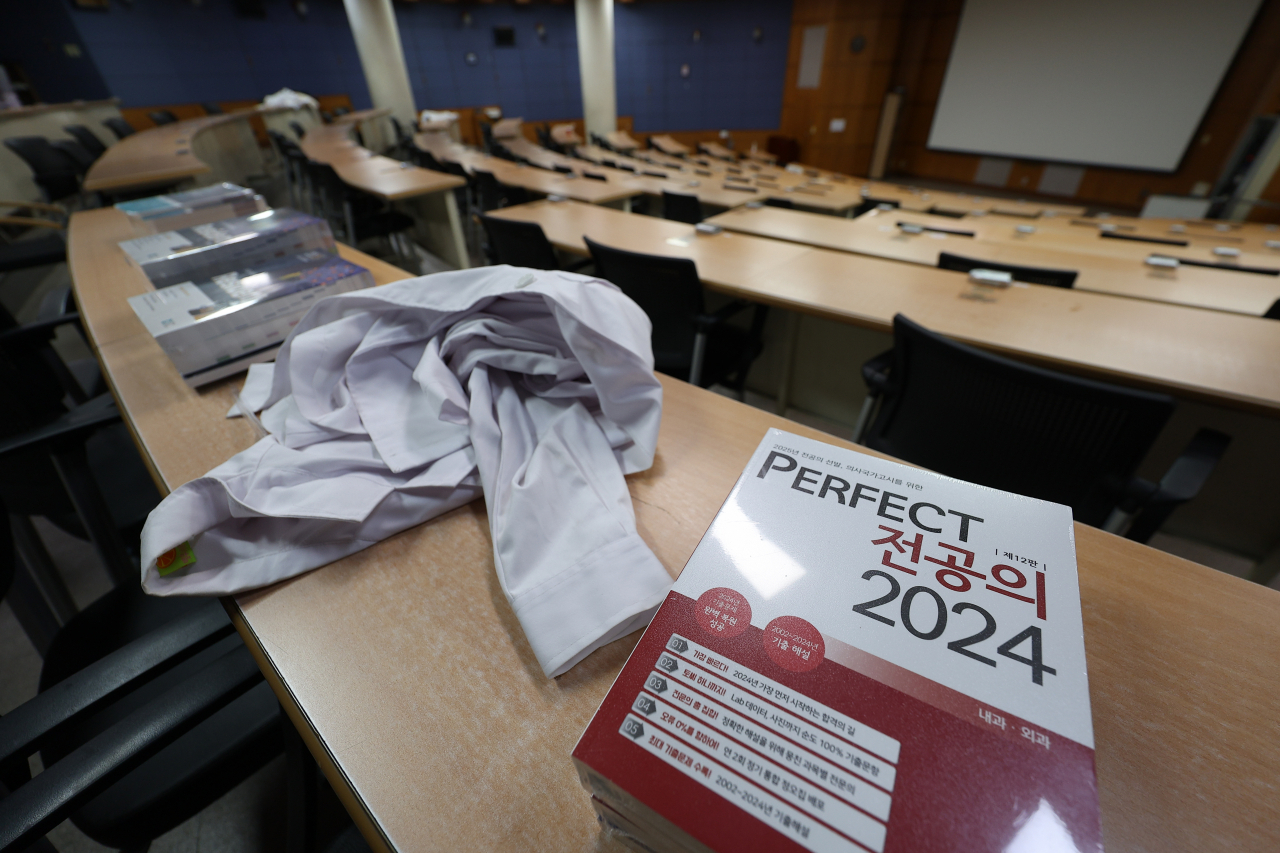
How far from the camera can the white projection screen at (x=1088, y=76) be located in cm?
704

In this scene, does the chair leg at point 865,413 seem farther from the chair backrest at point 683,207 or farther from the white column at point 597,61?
the white column at point 597,61

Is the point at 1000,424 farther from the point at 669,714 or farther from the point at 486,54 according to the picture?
the point at 486,54

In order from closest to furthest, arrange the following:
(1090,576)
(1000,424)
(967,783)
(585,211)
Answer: (967,783), (1090,576), (1000,424), (585,211)

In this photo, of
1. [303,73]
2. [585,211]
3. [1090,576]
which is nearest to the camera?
[1090,576]

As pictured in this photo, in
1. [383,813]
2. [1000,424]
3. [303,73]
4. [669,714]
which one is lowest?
[1000,424]

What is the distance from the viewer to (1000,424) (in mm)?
1117

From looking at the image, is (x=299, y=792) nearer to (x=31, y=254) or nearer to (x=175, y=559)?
(x=175, y=559)

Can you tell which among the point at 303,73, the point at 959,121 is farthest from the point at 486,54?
the point at 959,121

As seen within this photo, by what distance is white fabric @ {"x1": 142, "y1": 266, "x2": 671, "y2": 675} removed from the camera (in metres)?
0.55

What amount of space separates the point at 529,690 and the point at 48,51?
13316 millimetres

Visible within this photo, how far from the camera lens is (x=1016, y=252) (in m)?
2.52

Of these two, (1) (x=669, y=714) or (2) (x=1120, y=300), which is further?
(2) (x=1120, y=300)

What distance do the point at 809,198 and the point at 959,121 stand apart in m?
7.88

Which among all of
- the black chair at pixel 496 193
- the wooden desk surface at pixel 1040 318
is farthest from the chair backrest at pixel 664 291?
the black chair at pixel 496 193
